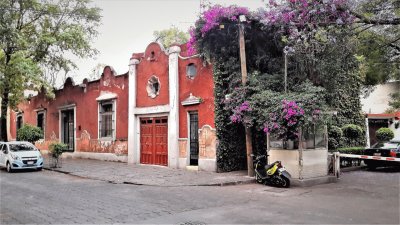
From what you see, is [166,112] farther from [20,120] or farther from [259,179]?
[20,120]

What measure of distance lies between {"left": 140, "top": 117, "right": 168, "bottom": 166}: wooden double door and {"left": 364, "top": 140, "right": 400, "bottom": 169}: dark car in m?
9.27

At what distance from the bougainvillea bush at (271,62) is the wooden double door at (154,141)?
3.51m

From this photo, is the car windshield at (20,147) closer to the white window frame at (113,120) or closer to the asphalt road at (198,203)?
the white window frame at (113,120)

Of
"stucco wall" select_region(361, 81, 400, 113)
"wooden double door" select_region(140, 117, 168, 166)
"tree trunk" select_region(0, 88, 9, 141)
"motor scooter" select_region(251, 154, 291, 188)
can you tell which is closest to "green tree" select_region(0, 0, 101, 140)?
"tree trunk" select_region(0, 88, 9, 141)

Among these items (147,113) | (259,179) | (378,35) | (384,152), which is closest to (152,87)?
(147,113)

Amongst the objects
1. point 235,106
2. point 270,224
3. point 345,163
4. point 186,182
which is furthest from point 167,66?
point 270,224

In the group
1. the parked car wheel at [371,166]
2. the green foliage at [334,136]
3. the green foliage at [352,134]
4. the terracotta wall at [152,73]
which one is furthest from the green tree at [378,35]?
the terracotta wall at [152,73]

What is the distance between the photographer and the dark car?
1655 centimetres

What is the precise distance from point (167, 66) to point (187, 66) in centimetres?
138

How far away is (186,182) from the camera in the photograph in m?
12.9

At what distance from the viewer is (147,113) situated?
61.3ft

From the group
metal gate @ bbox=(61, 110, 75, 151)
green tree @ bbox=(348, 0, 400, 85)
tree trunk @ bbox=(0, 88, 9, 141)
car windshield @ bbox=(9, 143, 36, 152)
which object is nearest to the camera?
green tree @ bbox=(348, 0, 400, 85)

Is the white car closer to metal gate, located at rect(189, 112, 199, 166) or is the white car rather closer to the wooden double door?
the wooden double door

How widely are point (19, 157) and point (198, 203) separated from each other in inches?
441
